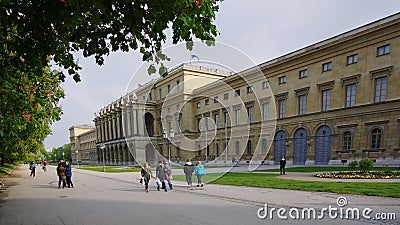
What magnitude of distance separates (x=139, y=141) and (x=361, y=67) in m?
33.6

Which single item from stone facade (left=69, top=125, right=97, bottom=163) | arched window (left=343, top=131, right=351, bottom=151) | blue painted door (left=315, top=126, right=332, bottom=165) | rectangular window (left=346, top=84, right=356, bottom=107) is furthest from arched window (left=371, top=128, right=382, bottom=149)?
stone facade (left=69, top=125, right=97, bottom=163)

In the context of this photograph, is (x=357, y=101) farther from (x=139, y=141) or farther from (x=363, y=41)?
(x=139, y=141)

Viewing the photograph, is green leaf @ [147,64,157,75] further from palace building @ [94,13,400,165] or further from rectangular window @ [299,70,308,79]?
rectangular window @ [299,70,308,79]

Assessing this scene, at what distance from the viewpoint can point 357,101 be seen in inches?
1319

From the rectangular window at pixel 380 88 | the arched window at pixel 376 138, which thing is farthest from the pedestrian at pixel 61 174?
the rectangular window at pixel 380 88

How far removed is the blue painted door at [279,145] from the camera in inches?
1678

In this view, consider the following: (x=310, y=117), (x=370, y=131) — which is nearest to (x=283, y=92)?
(x=310, y=117)

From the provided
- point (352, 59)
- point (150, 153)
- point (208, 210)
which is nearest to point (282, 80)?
point (352, 59)

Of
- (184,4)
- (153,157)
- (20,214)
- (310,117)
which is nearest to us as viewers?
(184,4)

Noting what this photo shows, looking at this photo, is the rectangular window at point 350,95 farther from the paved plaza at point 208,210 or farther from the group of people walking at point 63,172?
the group of people walking at point 63,172

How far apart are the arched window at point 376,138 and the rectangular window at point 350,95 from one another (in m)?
4.23

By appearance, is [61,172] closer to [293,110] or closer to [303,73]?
[293,110]

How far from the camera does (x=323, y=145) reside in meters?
36.5

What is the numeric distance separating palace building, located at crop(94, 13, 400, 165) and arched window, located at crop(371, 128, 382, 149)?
0.11 m
